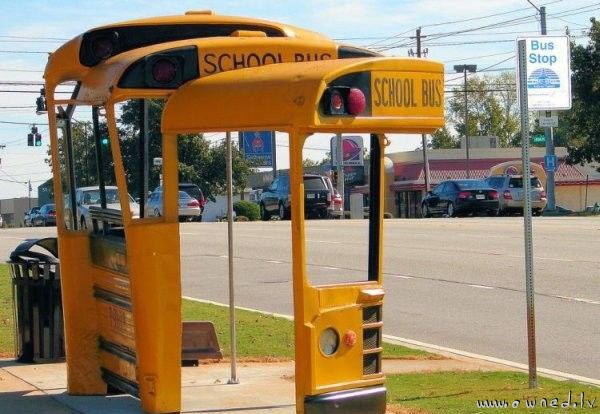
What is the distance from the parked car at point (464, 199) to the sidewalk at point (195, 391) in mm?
32268

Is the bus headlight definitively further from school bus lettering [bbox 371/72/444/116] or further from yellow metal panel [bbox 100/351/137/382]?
yellow metal panel [bbox 100/351/137/382]

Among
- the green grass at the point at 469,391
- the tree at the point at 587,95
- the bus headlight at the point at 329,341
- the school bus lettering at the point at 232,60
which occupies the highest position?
the tree at the point at 587,95

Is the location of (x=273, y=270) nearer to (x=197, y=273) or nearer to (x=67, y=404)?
(x=197, y=273)

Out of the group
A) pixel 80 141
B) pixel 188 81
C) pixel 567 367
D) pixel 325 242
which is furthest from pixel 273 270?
pixel 188 81

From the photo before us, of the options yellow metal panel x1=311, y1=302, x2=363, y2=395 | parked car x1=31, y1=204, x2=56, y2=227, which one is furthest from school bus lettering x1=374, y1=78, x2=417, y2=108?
parked car x1=31, y1=204, x2=56, y2=227

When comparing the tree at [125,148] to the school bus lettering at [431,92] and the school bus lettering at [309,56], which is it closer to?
the school bus lettering at [309,56]

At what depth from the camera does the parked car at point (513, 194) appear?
139ft

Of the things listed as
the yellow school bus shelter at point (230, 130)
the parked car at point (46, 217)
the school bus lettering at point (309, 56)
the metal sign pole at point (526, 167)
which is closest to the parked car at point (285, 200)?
the parked car at point (46, 217)

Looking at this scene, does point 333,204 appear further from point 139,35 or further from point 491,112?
point 491,112

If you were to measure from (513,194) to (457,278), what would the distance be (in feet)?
85.2

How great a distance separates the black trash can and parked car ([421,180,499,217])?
3338 cm

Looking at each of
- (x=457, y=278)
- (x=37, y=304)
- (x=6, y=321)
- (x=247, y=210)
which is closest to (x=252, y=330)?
(x=6, y=321)

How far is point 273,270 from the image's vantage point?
1936cm

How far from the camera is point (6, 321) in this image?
1216cm
